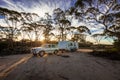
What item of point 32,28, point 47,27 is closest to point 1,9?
point 32,28

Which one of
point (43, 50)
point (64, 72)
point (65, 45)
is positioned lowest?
point (64, 72)

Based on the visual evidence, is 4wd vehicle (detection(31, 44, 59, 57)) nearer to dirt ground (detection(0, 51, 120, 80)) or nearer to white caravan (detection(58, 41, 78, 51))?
white caravan (detection(58, 41, 78, 51))

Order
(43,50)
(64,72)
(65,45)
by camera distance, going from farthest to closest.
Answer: (65,45), (43,50), (64,72)

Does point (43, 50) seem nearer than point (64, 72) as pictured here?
No

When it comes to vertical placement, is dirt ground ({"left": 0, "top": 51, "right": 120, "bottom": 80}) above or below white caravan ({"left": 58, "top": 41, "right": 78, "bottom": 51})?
below

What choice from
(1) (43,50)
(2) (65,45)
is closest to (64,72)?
(1) (43,50)

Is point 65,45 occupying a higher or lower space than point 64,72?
higher

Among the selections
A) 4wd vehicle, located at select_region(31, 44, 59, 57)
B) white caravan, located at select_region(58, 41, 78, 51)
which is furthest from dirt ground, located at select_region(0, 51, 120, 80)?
white caravan, located at select_region(58, 41, 78, 51)

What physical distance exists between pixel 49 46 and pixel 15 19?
1439 cm

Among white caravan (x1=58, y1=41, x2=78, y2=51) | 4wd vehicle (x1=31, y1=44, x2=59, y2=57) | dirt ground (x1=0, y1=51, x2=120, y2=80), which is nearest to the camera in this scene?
dirt ground (x1=0, y1=51, x2=120, y2=80)

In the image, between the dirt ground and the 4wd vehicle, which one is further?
the 4wd vehicle

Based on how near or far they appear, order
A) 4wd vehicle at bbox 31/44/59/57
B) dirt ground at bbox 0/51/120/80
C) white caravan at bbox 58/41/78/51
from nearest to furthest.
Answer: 1. dirt ground at bbox 0/51/120/80
2. 4wd vehicle at bbox 31/44/59/57
3. white caravan at bbox 58/41/78/51

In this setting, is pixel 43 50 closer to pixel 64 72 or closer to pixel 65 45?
pixel 65 45

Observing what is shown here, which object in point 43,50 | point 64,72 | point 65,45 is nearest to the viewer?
point 64,72
